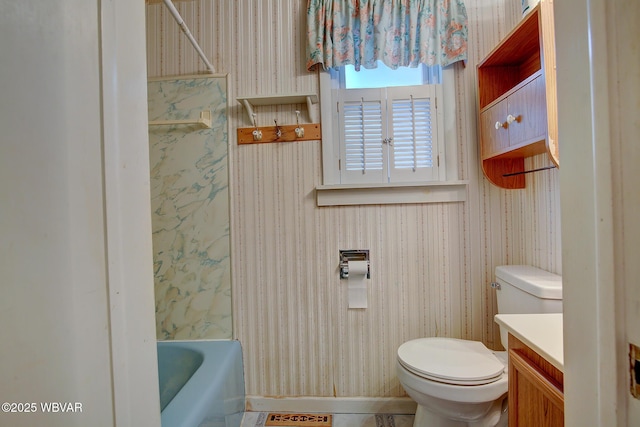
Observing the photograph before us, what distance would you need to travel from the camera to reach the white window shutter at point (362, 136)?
5.26 ft

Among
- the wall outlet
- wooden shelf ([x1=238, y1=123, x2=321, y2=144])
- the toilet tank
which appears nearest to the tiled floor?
the toilet tank

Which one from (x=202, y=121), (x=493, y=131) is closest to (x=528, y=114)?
(x=493, y=131)

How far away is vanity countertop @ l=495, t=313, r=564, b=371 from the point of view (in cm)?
68

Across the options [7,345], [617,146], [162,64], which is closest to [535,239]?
[617,146]

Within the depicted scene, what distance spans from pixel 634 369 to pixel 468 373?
911 mm

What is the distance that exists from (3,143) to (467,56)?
6.34ft

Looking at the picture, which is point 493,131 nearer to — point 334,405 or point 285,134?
point 285,134

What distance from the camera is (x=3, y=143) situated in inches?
11.9

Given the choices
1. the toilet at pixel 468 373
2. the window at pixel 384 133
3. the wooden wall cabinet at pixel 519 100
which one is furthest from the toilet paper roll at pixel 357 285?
the wooden wall cabinet at pixel 519 100

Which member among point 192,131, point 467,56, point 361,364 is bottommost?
point 361,364

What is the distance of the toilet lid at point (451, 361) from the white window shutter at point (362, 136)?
911mm

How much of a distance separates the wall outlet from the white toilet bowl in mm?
874

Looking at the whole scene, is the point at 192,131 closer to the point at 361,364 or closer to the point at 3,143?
the point at 3,143

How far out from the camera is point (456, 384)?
3.58 feet
